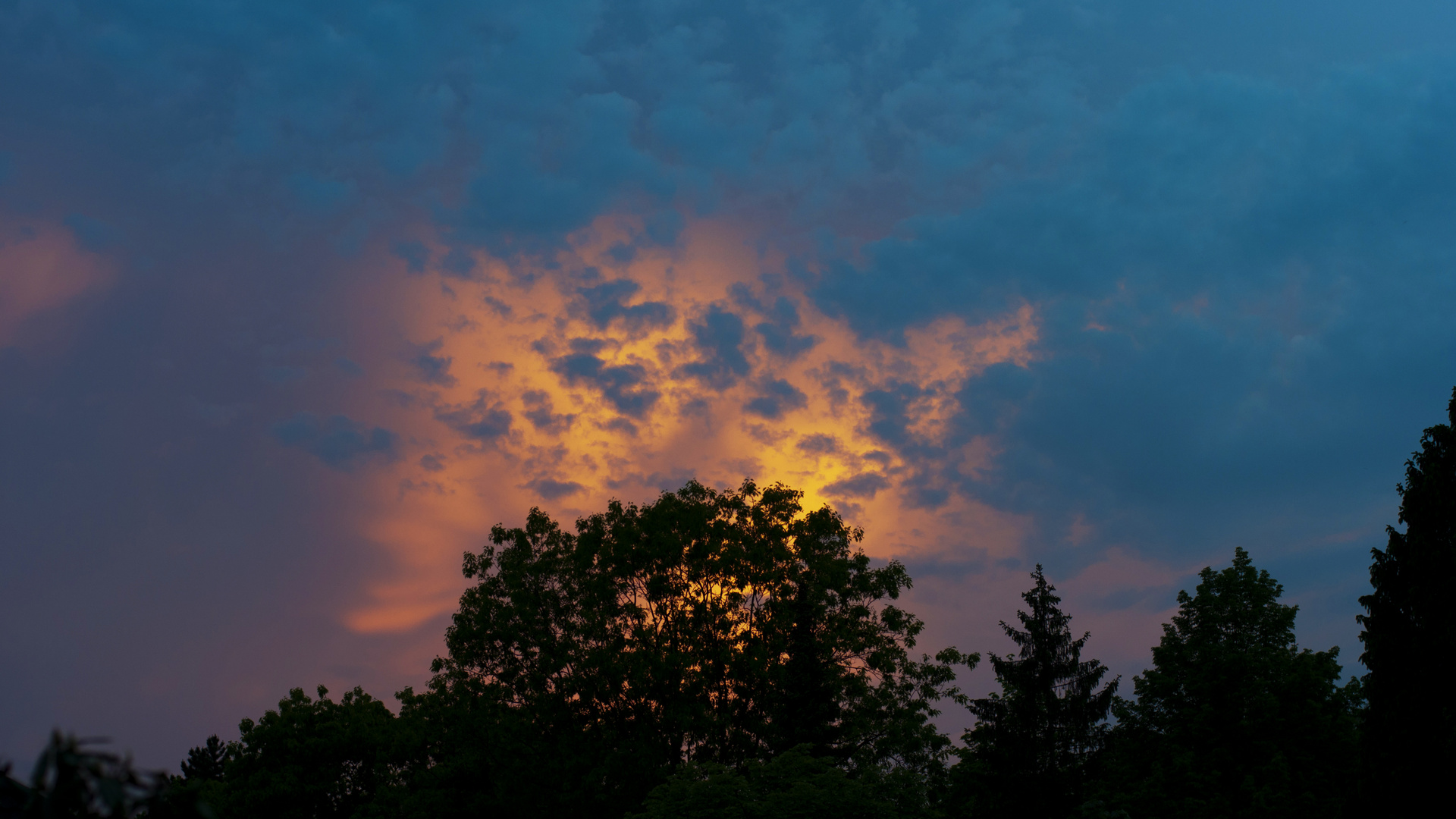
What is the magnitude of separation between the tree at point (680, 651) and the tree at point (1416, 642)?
52.5ft

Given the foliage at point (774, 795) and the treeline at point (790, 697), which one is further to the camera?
the treeline at point (790, 697)

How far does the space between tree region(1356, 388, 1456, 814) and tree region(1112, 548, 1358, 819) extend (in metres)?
12.0

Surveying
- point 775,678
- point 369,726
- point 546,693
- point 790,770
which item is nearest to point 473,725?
point 546,693

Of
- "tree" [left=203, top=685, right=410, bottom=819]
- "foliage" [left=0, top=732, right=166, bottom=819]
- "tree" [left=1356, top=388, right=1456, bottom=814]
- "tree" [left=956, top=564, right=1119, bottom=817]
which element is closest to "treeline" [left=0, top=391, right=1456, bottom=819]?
"tree" [left=956, top=564, right=1119, bottom=817]

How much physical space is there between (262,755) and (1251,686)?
56.7 meters

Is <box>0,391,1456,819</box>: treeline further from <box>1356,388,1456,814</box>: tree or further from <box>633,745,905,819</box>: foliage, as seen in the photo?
<box>1356,388,1456,814</box>: tree

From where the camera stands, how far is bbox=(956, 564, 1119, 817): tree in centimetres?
3597

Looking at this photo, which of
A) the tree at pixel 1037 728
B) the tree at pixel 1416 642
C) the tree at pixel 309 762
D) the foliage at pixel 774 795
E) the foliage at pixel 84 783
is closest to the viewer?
the foliage at pixel 84 783

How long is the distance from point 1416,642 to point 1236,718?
18.9 metres

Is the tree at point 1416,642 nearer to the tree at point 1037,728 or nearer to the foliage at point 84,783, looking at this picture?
the tree at point 1037,728

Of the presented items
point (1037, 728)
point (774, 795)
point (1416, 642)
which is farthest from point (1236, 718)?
point (774, 795)

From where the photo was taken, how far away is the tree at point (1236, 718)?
41.2 meters

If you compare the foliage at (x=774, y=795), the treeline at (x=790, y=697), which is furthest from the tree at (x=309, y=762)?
the foliage at (x=774, y=795)

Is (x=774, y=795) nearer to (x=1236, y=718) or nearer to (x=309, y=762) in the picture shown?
(x=1236, y=718)
